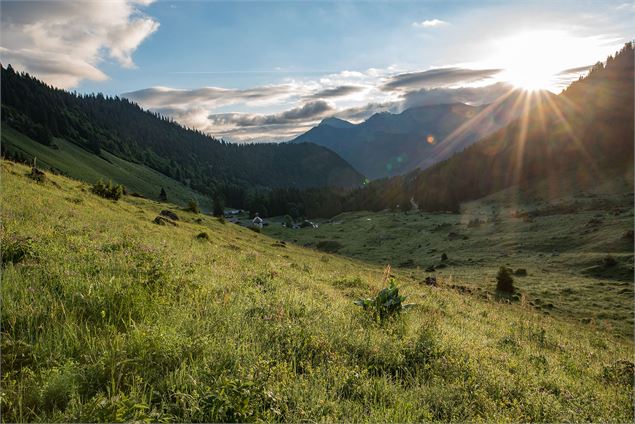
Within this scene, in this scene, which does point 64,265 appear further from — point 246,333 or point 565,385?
point 565,385

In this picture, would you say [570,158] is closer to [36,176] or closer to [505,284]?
[505,284]

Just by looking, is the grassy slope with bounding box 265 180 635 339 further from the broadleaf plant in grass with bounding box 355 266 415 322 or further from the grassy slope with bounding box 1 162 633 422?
the grassy slope with bounding box 1 162 633 422

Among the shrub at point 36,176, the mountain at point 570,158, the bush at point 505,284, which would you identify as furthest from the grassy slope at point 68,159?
the mountain at point 570,158

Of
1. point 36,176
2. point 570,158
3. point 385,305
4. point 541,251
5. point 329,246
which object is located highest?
point 570,158

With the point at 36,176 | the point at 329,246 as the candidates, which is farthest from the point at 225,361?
the point at 329,246

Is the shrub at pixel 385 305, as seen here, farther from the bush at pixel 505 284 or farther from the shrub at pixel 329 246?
the shrub at pixel 329 246

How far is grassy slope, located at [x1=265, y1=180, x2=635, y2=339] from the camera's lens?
108ft

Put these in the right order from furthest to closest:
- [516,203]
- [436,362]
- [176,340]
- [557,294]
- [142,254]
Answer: [516,203], [557,294], [142,254], [436,362], [176,340]

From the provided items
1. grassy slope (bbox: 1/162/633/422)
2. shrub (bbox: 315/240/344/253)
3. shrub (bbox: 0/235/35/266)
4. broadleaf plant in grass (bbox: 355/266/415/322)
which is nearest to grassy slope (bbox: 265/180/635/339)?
shrub (bbox: 315/240/344/253)

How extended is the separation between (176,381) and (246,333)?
174 centimetres

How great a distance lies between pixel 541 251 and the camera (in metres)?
61.1

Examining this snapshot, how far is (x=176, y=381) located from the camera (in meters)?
4.63

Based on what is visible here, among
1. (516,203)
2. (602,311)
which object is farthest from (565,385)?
(516,203)

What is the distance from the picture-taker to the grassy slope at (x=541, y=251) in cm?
3303
